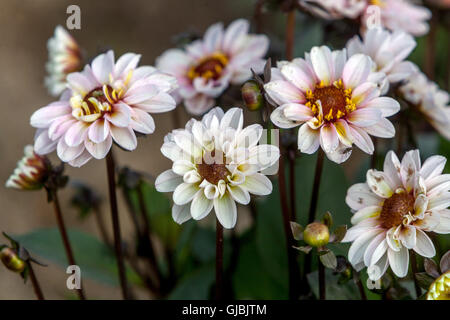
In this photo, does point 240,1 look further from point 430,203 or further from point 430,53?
point 430,203

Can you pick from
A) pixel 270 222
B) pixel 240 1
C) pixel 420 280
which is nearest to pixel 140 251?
pixel 270 222

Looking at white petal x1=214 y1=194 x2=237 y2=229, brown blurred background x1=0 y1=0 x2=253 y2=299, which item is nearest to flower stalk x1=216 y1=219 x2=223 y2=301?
white petal x1=214 y1=194 x2=237 y2=229

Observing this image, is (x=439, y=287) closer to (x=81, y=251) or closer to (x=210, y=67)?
(x=210, y=67)

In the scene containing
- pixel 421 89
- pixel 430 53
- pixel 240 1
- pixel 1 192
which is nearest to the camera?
pixel 421 89

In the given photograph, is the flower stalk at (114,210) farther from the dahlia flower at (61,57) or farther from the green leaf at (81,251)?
the dahlia flower at (61,57)

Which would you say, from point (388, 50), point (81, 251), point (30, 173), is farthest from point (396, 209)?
point (81, 251)
